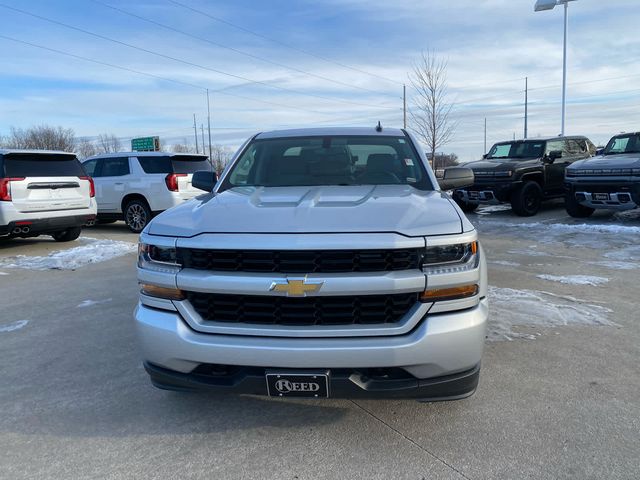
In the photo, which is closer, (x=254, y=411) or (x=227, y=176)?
(x=254, y=411)

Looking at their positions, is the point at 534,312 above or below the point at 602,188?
below

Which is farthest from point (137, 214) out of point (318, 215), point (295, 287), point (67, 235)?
point (295, 287)

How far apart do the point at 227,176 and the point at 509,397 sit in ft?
8.50

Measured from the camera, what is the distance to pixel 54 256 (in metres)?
8.24

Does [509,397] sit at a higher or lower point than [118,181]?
lower

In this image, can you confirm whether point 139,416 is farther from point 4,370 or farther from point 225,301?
point 4,370

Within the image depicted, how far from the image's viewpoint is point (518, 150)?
13.1 meters

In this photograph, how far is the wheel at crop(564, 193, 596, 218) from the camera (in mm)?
11172

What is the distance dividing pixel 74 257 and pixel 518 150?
10834mm

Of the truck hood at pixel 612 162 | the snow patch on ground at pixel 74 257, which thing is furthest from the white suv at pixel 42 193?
the truck hood at pixel 612 162

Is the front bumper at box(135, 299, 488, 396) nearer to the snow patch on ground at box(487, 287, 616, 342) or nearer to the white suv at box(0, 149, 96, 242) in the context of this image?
the snow patch on ground at box(487, 287, 616, 342)

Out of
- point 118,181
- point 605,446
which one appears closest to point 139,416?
point 605,446

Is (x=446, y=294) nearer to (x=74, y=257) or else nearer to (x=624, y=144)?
(x=74, y=257)

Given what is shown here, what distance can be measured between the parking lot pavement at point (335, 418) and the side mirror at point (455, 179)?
128cm
